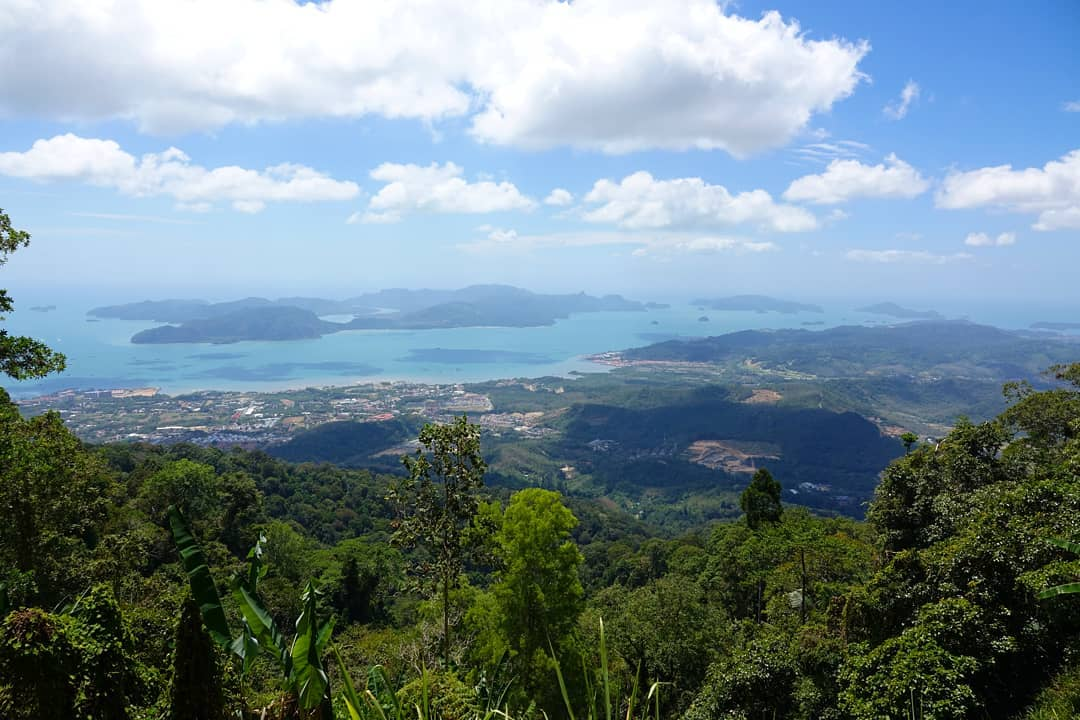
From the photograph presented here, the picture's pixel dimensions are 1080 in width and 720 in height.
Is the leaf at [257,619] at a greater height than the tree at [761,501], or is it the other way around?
the leaf at [257,619]

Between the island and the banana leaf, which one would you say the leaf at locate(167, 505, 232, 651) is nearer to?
the banana leaf

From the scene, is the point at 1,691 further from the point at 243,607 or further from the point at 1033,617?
the point at 1033,617

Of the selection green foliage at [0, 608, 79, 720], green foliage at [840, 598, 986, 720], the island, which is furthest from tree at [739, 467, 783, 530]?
the island

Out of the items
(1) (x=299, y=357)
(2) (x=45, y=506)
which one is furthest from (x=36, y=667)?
(1) (x=299, y=357)

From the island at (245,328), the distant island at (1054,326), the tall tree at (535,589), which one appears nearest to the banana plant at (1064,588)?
the tall tree at (535,589)

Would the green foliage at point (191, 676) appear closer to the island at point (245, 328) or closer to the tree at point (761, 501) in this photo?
the tree at point (761, 501)
